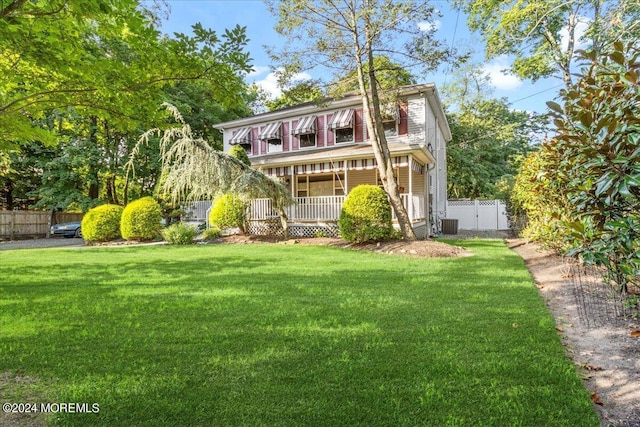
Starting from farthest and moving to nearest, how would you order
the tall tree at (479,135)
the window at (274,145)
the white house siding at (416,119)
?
the tall tree at (479,135) → the window at (274,145) → the white house siding at (416,119)

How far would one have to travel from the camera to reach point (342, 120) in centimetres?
1655

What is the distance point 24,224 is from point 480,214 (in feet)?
86.5

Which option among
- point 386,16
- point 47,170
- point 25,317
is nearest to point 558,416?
point 25,317

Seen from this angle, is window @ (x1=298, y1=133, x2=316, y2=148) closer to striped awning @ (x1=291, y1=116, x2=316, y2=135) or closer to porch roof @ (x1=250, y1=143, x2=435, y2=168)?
striped awning @ (x1=291, y1=116, x2=316, y2=135)

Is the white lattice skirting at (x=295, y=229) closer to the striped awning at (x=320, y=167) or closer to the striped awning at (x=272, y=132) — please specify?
the striped awning at (x=320, y=167)

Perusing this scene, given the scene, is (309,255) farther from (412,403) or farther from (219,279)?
(412,403)

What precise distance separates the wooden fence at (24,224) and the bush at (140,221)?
419 inches

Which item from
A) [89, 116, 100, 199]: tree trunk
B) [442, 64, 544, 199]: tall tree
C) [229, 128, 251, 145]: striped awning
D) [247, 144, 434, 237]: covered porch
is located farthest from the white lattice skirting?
[442, 64, 544, 199]: tall tree

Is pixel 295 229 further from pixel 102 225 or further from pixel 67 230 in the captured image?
pixel 67 230

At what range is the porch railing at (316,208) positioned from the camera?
1384cm

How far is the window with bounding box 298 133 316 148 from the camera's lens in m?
Answer: 18.0

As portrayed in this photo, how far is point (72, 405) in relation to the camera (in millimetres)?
2336

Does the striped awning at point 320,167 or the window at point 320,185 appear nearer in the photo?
the striped awning at point 320,167

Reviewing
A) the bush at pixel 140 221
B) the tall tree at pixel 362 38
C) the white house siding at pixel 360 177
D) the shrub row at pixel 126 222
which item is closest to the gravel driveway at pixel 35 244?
the shrub row at pixel 126 222
